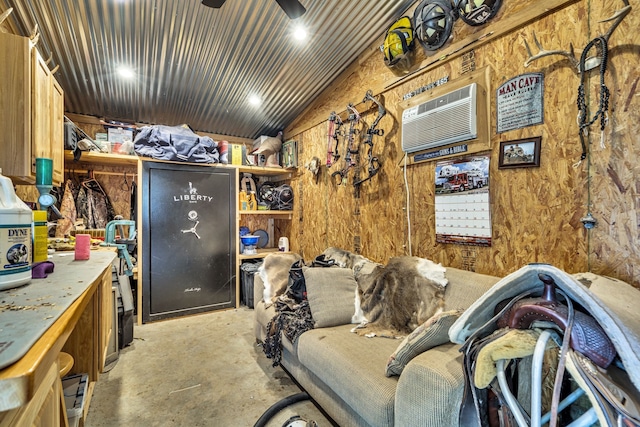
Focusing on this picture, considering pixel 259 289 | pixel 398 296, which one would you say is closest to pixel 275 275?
pixel 259 289

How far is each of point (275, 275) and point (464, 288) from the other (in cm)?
166

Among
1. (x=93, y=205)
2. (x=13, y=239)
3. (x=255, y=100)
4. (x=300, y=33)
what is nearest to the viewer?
(x=13, y=239)

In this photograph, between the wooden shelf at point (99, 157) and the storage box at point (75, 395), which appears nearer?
the storage box at point (75, 395)

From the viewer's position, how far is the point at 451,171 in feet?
7.11

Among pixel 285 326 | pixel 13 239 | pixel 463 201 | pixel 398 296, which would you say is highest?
pixel 463 201

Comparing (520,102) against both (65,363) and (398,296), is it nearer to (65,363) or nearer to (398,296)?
(398,296)

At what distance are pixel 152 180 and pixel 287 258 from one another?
2.01m

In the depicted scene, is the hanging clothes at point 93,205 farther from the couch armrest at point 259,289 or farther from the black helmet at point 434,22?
the black helmet at point 434,22

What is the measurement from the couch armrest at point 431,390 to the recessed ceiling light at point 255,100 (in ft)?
11.3

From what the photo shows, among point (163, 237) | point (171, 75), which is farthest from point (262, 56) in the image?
point (163, 237)

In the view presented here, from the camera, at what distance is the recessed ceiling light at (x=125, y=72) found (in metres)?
2.89

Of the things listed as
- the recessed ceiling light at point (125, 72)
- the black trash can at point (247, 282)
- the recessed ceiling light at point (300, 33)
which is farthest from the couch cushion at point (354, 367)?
the recessed ceiling light at point (125, 72)

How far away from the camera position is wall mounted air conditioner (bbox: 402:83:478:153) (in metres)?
1.98

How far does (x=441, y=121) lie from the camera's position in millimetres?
2164
